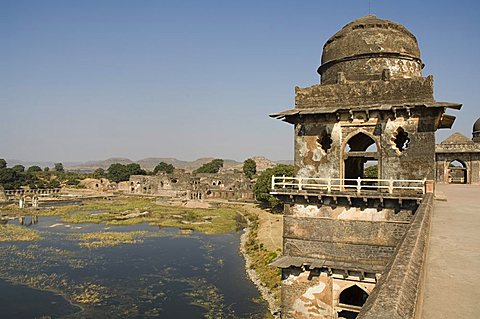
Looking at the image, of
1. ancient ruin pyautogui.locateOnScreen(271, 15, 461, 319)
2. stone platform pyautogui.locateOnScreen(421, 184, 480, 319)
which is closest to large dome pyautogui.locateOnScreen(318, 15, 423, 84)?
ancient ruin pyautogui.locateOnScreen(271, 15, 461, 319)

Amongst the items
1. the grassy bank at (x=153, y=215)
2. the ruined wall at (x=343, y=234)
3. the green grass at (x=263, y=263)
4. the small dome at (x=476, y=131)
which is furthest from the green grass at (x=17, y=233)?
the small dome at (x=476, y=131)

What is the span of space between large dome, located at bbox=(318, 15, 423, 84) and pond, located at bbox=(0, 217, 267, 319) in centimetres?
1233

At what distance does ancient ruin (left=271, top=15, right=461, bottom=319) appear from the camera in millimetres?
13469

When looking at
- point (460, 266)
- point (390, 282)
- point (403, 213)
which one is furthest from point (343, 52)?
point (390, 282)

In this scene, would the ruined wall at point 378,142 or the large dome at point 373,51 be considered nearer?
the ruined wall at point 378,142

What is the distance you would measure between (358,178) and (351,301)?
5.41 m

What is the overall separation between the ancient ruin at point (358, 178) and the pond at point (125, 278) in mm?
6804

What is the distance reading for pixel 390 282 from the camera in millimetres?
3672

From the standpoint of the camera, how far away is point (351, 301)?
51.9ft

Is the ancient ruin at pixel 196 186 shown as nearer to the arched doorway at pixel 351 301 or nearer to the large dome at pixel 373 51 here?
the arched doorway at pixel 351 301

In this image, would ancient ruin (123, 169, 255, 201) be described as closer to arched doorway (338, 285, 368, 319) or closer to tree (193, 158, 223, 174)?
→ tree (193, 158, 223, 174)

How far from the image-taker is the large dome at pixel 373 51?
49.3 feet

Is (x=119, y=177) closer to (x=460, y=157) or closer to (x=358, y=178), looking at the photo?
(x=460, y=157)

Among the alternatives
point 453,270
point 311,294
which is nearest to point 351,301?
point 311,294
